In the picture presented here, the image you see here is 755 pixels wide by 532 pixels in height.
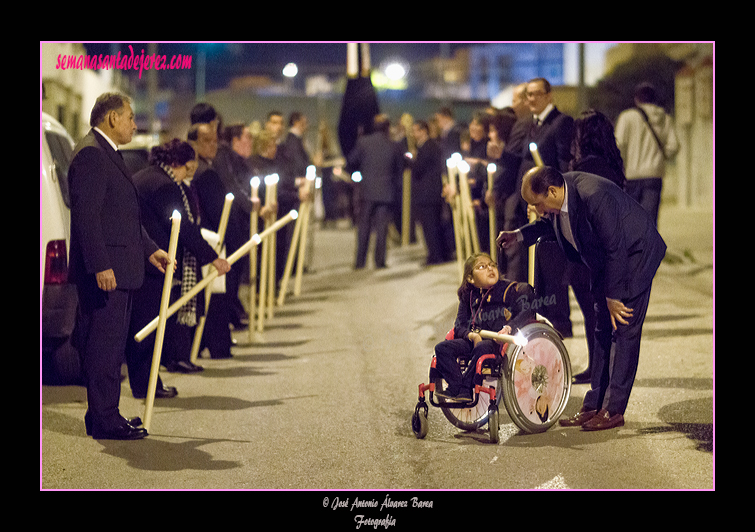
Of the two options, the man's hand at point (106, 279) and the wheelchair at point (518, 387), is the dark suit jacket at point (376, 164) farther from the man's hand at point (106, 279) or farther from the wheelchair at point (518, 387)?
the man's hand at point (106, 279)

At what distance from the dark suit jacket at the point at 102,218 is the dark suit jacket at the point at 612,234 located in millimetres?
2502

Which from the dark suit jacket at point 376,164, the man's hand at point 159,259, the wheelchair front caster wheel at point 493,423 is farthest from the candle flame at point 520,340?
the dark suit jacket at point 376,164

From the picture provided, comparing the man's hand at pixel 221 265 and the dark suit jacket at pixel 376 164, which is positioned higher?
the dark suit jacket at pixel 376 164

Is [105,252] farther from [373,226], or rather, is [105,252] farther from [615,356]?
[373,226]

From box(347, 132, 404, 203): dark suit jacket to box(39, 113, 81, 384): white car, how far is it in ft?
24.3

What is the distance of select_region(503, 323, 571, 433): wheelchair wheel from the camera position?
6281mm

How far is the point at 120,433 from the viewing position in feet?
22.2

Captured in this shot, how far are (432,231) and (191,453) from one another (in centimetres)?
973

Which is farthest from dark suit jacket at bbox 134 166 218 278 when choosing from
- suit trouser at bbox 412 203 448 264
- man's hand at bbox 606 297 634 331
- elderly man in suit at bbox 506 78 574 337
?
suit trouser at bbox 412 203 448 264

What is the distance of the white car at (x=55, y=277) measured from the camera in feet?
26.2

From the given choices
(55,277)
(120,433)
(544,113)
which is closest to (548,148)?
(544,113)

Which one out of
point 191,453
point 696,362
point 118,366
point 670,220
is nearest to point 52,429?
point 118,366

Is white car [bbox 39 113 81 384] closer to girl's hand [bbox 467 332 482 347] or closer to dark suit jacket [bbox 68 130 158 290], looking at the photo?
dark suit jacket [bbox 68 130 158 290]

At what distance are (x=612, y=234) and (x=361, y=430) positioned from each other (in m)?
1.95
